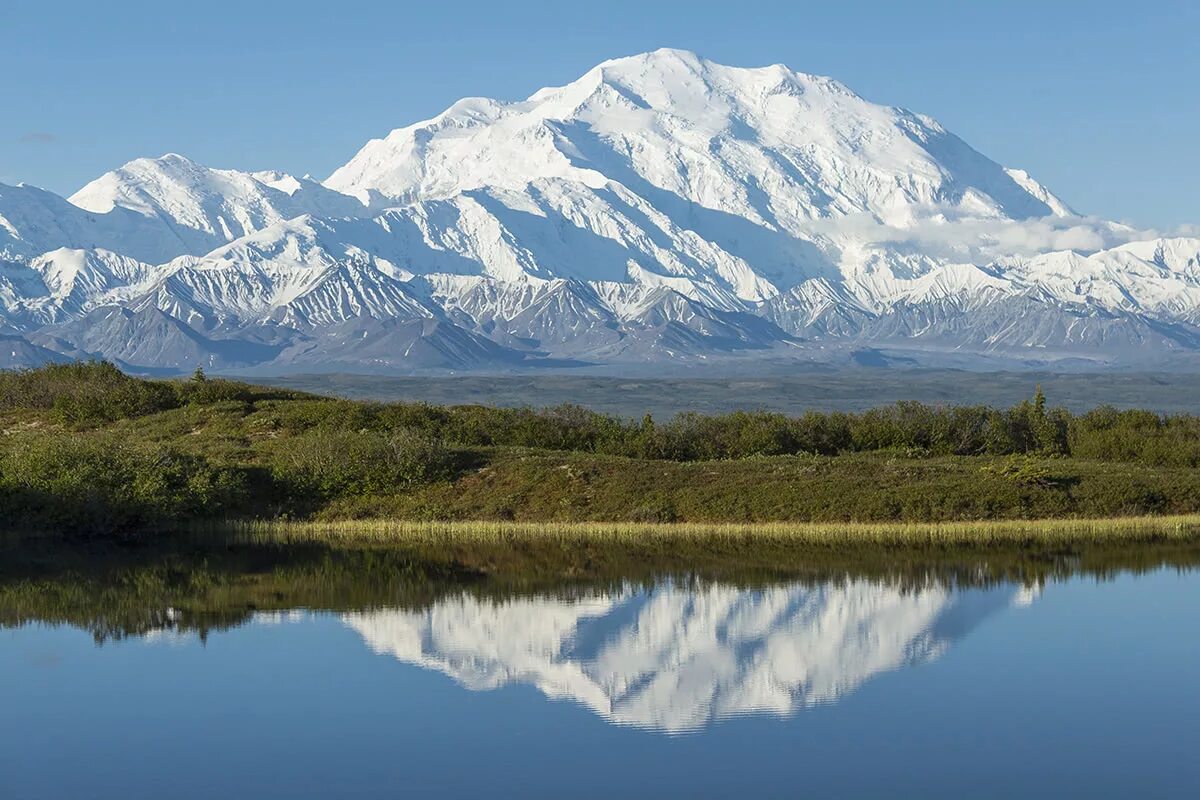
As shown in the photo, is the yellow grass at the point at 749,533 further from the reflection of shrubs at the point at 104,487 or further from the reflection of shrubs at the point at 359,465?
the reflection of shrubs at the point at 359,465

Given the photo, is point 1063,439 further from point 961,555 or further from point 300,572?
point 300,572

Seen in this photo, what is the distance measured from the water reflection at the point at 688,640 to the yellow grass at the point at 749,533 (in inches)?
423

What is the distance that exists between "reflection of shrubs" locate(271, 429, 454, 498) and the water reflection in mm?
20900

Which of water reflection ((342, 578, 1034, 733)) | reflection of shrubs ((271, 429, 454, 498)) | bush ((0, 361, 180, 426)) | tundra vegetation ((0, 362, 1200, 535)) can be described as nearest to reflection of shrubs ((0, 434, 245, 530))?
tundra vegetation ((0, 362, 1200, 535))

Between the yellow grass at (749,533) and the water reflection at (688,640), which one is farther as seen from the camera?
the yellow grass at (749,533)

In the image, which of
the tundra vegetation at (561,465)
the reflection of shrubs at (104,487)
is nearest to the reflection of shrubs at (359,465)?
the tundra vegetation at (561,465)

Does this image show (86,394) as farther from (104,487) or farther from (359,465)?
(104,487)

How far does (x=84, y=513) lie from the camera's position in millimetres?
62531

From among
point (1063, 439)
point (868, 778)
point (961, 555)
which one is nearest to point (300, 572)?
point (961, 555)

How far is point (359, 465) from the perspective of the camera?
68688 mm

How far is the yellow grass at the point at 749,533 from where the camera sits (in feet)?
195

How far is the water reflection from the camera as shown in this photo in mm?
35406

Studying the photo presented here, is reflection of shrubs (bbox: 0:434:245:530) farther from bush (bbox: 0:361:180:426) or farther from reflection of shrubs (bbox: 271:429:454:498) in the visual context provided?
bush (bbox: 0:361:180:426)

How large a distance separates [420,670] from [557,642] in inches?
151
